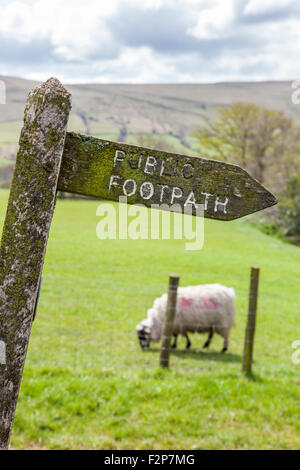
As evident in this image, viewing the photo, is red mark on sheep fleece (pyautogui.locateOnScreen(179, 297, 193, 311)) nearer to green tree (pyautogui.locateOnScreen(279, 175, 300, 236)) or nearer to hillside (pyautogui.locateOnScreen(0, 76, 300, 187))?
green tree (pyautogui.locateOnScreen(279, 175, 300, 236))

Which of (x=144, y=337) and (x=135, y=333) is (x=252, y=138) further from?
(x=144, y=337)

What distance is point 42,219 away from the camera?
214 cm

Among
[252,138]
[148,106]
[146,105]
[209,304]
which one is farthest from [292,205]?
[146,105]

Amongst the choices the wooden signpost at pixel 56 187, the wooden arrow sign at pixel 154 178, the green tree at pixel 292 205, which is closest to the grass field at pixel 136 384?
the wooden signpost at pixel 56 187

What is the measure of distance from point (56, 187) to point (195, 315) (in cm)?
842

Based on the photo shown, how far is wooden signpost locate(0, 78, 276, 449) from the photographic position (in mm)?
2117

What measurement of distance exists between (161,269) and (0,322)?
18942 millimetres

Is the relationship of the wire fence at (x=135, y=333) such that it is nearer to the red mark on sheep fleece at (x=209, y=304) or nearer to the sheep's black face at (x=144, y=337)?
the sheep's black face at (x=144, y=337)

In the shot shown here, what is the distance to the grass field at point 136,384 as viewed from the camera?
5465 mm

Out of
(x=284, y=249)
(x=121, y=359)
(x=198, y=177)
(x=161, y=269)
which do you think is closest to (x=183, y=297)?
(x=121, y=359)

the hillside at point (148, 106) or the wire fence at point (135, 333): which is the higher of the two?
the hillside at point (148, 106)

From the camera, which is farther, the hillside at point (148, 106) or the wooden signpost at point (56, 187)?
the hillside at point (148, 106)

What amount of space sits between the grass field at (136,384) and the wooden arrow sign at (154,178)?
3.76m

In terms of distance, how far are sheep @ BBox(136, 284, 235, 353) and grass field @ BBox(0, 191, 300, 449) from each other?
1.16ft
